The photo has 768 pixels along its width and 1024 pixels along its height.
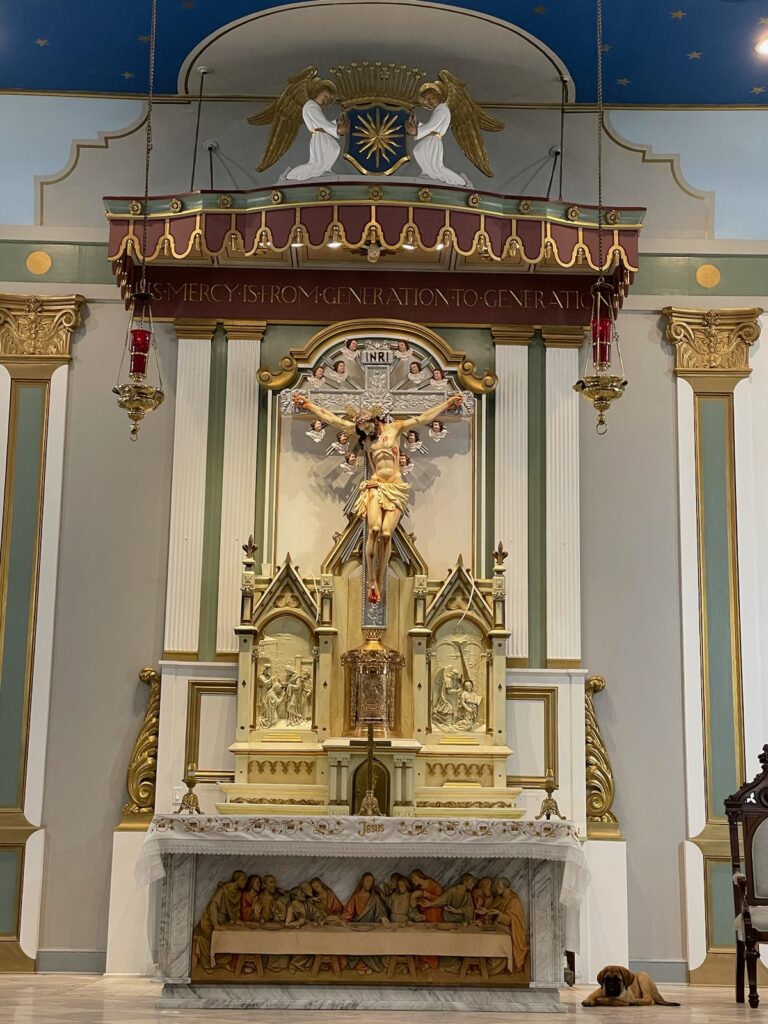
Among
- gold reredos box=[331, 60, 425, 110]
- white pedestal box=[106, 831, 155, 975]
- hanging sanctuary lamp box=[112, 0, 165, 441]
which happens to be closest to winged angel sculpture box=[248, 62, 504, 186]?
gold reredos box=[331, 60, 425, 110]

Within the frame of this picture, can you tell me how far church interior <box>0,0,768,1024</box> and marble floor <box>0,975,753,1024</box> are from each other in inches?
21.4

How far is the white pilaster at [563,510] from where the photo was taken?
941 centimetres

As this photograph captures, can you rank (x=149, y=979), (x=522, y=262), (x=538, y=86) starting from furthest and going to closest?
(x=538, y=86), (x=522, y=262), (x=149, y=979)

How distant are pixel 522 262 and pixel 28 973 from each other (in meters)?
5.62

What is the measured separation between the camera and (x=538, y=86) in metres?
10.1

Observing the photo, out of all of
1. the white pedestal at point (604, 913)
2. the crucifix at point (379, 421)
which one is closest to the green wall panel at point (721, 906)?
the white pedestal at point (604, 913)

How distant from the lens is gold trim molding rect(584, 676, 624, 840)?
919 cm

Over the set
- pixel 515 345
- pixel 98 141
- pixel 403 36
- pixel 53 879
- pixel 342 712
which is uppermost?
pixel 403 36

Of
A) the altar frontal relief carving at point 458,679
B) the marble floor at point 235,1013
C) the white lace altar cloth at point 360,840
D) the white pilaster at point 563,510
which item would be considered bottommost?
the marble floor at point 235,1013

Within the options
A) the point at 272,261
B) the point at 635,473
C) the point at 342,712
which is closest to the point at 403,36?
the point at 272,261

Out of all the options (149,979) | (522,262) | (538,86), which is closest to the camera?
(149,979)

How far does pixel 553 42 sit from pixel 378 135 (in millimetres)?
1364

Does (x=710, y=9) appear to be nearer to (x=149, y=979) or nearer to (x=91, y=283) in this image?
(x=91, y=283)

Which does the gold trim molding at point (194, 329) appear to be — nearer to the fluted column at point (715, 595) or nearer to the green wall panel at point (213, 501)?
the green wall panel at point (213, 501)
